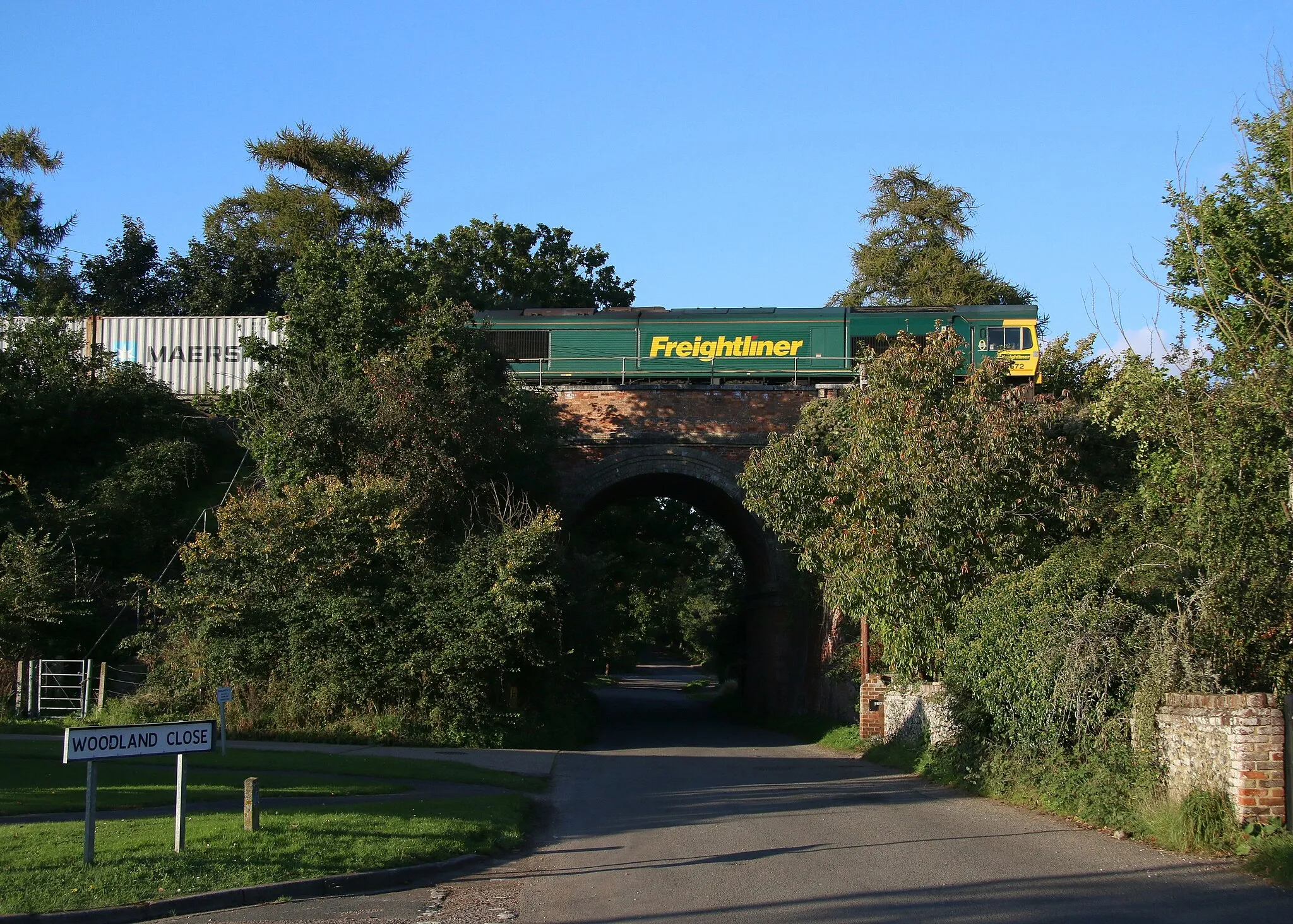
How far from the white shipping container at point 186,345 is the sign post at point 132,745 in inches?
1116

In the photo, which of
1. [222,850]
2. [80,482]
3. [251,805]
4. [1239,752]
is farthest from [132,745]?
[80,482]

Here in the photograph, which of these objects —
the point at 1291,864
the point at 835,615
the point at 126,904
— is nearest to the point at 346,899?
the point at 126,904

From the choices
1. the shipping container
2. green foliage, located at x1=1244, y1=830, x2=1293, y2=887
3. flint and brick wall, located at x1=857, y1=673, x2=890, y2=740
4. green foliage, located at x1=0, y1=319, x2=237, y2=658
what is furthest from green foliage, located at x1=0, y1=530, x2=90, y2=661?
green foliage, located at x1=1244, y1=830, x2=1293, y2=887

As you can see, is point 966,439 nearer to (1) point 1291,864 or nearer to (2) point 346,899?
(1) point 1291,864

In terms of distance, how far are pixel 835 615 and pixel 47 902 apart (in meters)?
21.2

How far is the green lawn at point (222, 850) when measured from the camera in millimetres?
7867

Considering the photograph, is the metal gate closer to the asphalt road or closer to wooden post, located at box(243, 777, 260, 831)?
the asphalt road

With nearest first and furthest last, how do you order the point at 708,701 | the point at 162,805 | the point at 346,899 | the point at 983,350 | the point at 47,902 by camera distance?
the point at 47,902 < the point at 346,899 < the point at 162,805 < the point at 983,350 < the point at 708,701

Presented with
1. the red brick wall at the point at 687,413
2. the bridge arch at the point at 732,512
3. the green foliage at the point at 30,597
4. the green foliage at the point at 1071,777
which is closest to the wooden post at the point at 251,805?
the green foliage at the point at 1071,777

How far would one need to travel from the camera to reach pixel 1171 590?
42.7ft

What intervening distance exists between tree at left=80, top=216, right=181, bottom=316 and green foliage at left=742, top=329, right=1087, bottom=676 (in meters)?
38.8

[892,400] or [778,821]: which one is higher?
[892,400]

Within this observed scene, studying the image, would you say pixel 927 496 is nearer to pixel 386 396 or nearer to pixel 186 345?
pixel 386 396

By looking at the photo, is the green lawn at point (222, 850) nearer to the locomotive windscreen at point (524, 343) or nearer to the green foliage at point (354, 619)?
the green foliage at point (354, 619)
